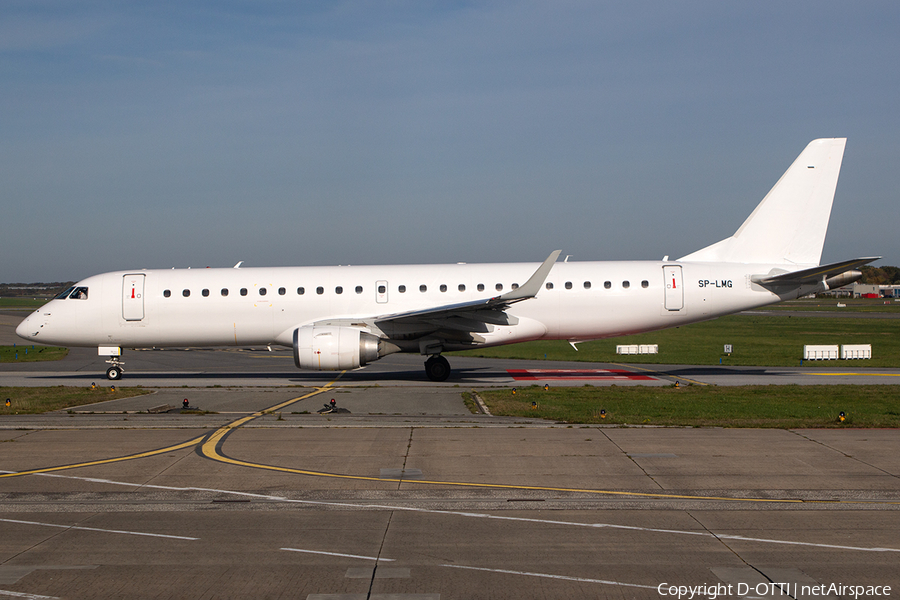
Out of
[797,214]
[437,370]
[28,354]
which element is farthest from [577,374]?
[28,354]

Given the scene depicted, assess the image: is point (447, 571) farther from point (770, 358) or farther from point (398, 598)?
point (770, 358)

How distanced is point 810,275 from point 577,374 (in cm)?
873

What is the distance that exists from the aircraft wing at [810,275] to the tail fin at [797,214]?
1241 mm

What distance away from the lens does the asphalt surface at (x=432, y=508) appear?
6582 millimetres

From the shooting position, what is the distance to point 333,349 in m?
22.6

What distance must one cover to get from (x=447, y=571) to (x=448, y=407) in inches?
441

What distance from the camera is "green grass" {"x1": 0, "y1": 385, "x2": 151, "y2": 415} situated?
18.0 meters

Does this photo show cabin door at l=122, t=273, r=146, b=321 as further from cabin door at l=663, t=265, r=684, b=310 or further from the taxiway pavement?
cabin door at l=663, t=265, r=684, b=310

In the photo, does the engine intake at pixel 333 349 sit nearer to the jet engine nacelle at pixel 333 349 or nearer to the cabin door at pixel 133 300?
the jet engine nacelle at pixel 333 349

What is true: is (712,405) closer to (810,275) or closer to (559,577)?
(810,275)

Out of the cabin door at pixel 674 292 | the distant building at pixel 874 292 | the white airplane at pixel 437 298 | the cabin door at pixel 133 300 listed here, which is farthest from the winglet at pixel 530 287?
the distant building at pixel 874 292

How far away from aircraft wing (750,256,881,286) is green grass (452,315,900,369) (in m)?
6.72

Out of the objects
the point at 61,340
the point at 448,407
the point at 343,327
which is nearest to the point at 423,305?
the point at 343,327

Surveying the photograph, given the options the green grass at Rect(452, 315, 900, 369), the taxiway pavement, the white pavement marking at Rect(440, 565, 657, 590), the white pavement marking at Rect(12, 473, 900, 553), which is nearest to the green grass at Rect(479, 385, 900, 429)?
the taxiway pavement
